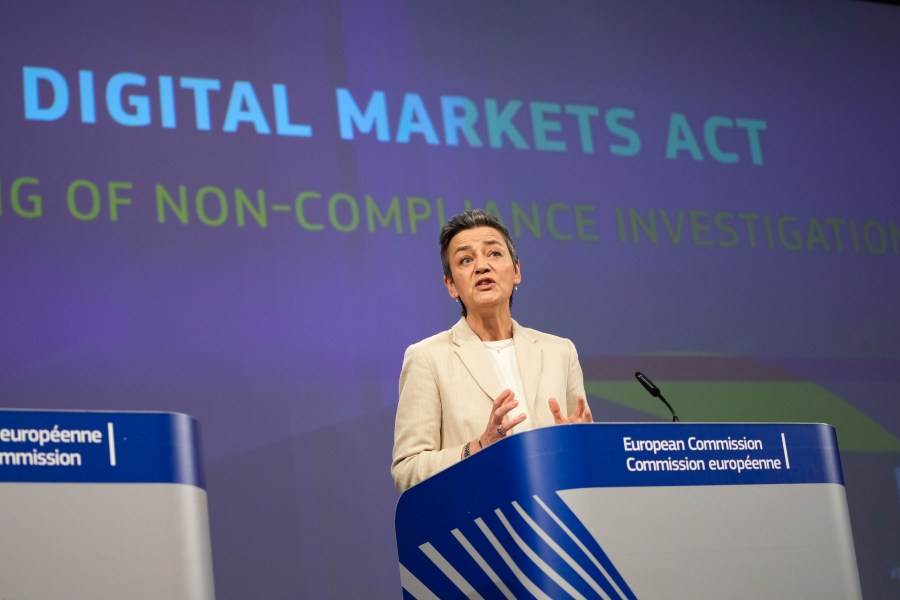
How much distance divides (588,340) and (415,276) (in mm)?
751

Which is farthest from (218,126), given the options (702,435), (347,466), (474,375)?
(702,435)

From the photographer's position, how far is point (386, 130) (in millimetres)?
4633

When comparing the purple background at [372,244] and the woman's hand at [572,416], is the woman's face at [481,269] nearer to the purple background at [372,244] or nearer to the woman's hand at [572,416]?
the woman's hand at [572,416]

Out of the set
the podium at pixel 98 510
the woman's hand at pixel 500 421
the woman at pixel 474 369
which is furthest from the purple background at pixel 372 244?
the podium at pixel 98 510

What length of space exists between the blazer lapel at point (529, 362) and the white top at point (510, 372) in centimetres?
1

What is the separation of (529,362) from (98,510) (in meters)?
1.29

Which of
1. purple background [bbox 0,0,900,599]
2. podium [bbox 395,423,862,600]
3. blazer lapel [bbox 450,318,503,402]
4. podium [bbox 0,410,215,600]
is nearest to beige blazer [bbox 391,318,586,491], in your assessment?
blazer lapel [bbox 450,318,503,402]

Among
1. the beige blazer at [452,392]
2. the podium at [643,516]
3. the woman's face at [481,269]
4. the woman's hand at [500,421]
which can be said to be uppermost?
→ the woman's face at [481,269]

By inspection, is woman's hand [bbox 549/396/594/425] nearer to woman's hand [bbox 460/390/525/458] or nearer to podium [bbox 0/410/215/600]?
woman's hand [bbox 460/390/525/458]

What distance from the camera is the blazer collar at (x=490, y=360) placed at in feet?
9.55

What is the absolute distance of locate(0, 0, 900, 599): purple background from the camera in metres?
4.07

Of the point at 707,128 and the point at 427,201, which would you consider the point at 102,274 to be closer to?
the point at 427,201

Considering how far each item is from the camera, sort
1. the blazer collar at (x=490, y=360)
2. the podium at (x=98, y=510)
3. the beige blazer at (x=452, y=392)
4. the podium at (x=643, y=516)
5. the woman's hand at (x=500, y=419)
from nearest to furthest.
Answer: the podium at (x=98, y=510) → the podium at (x=643, y=516) → the woman's hand at (x=500, y=419) → the beige blazer at (x=452, y=392) → the blazer collar at (x=490, y=360)

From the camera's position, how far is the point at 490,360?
2.98 meters
